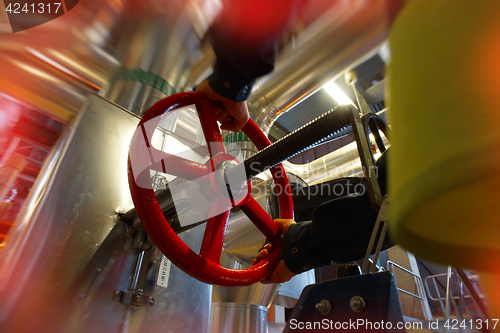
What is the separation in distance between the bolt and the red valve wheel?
0.27 metres

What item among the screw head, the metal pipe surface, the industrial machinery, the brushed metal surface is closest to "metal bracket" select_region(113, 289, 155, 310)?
the industrial machinery

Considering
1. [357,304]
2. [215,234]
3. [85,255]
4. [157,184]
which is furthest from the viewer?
[157,184]

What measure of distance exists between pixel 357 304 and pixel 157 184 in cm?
81

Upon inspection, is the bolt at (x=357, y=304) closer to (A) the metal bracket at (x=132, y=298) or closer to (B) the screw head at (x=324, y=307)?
(B) the screw head at (x=324, y=307)

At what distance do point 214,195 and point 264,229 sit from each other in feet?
0.54

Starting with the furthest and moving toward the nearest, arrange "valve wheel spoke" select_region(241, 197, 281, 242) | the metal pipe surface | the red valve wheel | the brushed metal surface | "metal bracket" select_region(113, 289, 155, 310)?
the brushed metal surface → the metal pipe surface → "metal bracket" select_region(113, 289, 155, 310) → "valve wheel spoke" select_region(241, 197, 281, 242) → the red valve wheel

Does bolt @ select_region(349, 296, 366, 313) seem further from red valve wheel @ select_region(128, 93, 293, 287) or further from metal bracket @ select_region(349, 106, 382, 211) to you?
red valve wheel @ select_region(128, 93, 293, 287)

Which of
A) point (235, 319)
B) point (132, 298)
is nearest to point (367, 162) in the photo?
point (132, 298)

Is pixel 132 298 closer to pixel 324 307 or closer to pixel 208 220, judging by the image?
pixel 208 220

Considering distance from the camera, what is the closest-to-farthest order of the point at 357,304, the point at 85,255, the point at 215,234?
1. the point at 357,304
2. the point at 215,234
3. the point at 85,255

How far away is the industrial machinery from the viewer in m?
0.50

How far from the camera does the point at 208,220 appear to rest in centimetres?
59

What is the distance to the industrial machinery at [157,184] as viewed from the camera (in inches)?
19.6

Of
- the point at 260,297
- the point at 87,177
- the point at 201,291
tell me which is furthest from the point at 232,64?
the point at 260,297
